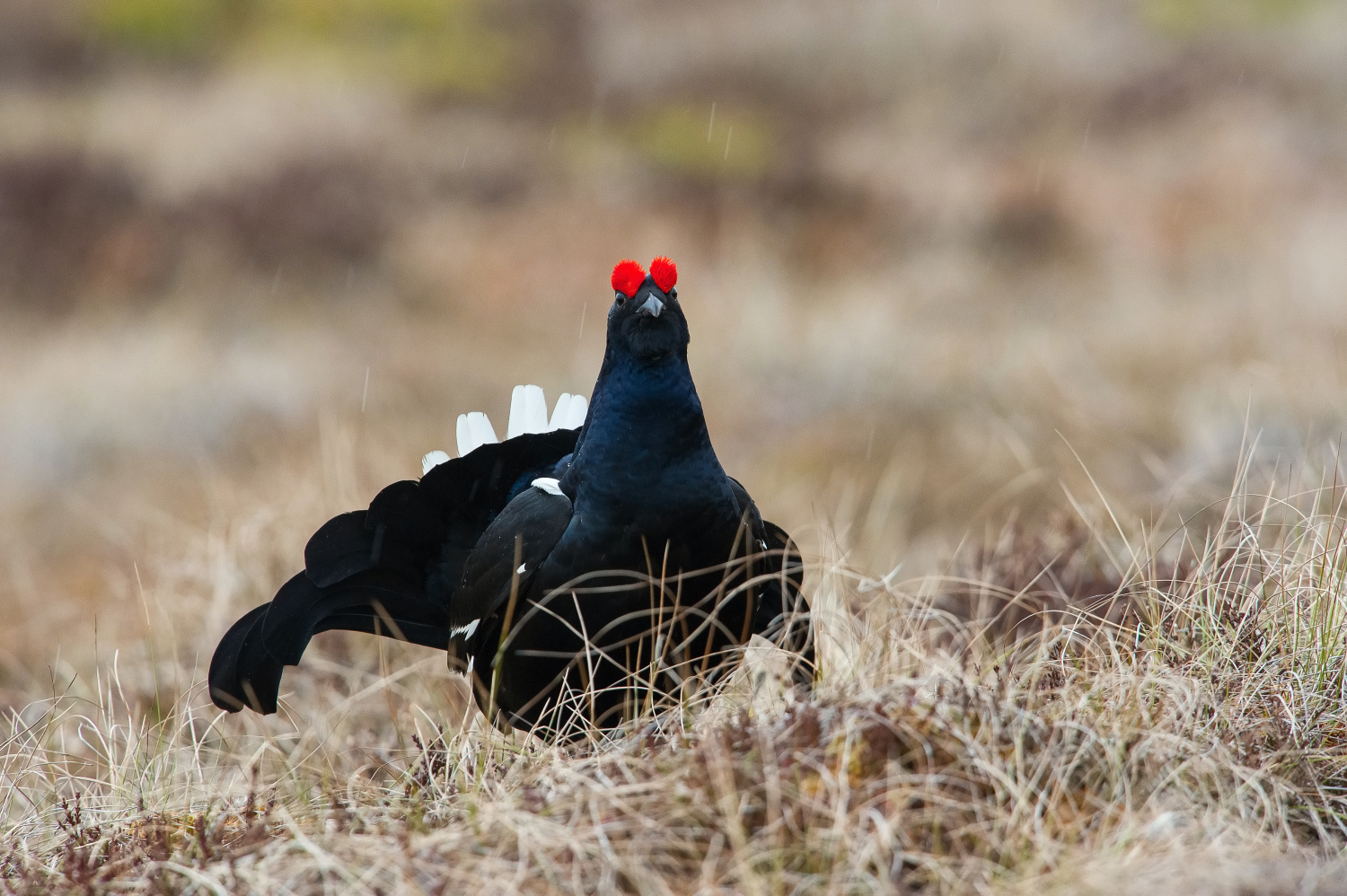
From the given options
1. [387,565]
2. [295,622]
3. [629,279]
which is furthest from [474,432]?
[629,279]

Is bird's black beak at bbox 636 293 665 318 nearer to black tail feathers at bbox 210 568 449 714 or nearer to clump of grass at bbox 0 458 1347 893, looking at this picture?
clump of grass at bbox 0 458 1347 893

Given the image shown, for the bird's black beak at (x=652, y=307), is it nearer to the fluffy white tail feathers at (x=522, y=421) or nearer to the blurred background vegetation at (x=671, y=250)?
the fluffy white tail feathers at (x=522, y=421)

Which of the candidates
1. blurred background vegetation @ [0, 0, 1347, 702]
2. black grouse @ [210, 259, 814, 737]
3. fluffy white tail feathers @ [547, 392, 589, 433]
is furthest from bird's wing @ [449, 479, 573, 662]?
blurred background vegetation @ [0, 0, 1347, 702]

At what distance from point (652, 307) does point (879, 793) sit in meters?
1.13

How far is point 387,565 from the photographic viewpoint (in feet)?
9.71

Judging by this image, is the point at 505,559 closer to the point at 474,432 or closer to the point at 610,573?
the point at 610,573

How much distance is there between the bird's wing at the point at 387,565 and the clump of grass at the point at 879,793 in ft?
1.18

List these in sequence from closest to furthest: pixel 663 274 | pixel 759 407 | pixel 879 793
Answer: pixel 879 793, pixel 663 274, pixel 759 407

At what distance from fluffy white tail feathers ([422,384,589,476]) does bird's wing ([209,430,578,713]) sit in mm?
150

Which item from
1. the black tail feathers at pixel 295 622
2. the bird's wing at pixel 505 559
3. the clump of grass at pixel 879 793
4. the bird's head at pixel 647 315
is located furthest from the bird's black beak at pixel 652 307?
the black tail feathers at pixel 295 622

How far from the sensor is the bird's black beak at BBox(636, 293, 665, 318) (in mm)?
2455

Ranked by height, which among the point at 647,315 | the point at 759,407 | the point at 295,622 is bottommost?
the point at 759,407

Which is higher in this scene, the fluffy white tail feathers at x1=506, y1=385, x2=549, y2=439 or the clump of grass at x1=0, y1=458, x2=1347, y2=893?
the fluffy white tail feathers at x1=506, y1=385, x2=549, y2=439

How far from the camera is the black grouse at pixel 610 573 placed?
2420 mm
